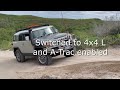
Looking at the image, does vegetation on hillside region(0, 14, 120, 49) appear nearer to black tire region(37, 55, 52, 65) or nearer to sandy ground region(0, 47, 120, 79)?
sandy ground region(0, 47, 120, 79)

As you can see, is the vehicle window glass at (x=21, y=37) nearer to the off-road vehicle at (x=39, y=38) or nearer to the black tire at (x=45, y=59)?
the off-road vehicle at (x=39, y=38)

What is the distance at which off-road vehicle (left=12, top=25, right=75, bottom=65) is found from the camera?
739 centimetres

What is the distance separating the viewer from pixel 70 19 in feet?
22.1

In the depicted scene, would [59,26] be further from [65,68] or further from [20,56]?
[20,56]

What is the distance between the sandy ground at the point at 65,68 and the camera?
6.71 m

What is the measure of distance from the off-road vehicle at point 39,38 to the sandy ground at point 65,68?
0.69 feet

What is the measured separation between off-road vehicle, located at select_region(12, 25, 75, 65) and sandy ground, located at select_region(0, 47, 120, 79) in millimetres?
210

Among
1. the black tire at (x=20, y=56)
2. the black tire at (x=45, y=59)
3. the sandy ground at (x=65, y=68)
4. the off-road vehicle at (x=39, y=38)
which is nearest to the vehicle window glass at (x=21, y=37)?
the off-road vehicle at (x=39, y=38)
